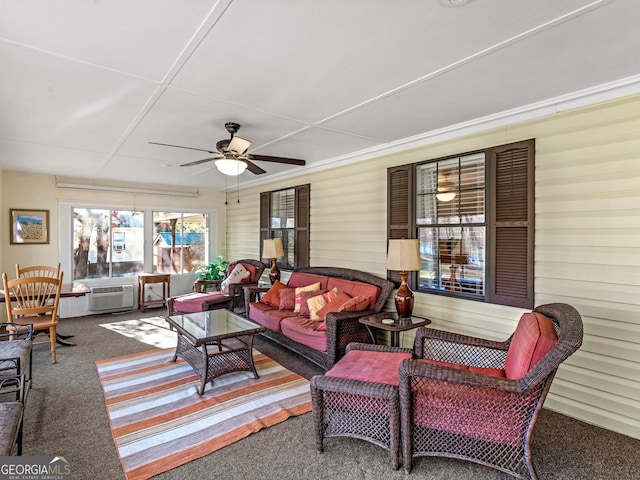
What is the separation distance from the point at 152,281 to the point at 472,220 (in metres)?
5.97

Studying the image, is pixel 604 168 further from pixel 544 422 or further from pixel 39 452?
pixel 39 452

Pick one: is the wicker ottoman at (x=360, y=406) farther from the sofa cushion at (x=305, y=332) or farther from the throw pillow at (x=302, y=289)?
the throw pillow at (x=302, y=289)

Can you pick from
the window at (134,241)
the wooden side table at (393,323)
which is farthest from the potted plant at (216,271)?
the wooden side table at (393,323)

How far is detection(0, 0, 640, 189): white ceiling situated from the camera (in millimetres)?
1771

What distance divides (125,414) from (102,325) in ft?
11.7

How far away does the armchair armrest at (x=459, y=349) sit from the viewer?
264 centimetres

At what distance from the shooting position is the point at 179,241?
767 centimetres

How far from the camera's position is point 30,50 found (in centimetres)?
210

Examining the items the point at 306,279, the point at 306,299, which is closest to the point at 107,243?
the point at 306,279

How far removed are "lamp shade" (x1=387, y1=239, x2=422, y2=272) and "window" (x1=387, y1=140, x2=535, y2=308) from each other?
456mm

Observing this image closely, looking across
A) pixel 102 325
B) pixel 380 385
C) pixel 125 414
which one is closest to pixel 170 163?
pixel 102 325

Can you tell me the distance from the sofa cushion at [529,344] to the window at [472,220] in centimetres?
87

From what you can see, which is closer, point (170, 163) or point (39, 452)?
point (39, 452)

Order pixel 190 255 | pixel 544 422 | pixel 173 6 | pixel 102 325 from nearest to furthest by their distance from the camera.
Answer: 1. pixel 173 6
2. pixel 544 422
3. pixel 102 325
4. pixel 190 255
